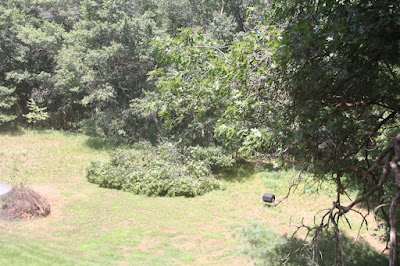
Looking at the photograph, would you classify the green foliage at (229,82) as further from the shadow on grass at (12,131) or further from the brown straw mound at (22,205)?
the shadow on grass at (12,131)

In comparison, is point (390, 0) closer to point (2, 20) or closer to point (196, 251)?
point (196, 251)

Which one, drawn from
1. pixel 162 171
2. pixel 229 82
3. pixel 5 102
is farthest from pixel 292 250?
pixel 5 102

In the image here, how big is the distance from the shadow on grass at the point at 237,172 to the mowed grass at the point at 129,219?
0.04 meters

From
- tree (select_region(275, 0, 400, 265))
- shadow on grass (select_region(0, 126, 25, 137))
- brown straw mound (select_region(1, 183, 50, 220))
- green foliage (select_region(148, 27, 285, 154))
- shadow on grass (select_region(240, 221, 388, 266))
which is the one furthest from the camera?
shadow on grass (select_region(0, 126, 25, 137))

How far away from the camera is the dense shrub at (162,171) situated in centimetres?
1107

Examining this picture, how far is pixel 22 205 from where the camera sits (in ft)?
26.5

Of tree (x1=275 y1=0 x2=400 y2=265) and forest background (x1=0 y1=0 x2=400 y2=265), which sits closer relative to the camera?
tree (x1=275 y1=0 x2=400 y2=265)

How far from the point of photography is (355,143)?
12.2ft

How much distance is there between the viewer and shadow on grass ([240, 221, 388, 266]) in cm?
637

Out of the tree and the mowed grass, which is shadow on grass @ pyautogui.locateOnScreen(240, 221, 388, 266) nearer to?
the mowed grass

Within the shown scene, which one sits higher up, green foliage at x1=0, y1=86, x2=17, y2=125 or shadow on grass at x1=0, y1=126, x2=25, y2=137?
green foliage at x1=0, y1=86, x2=17, y2=125

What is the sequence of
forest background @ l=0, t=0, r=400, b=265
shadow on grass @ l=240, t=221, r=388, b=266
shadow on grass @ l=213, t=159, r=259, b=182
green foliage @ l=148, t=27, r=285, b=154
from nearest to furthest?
forest background @ l=0, t=0, r=400, b=265
green foliage @ l=148, t=27, r=285, b=154
shadow on grass @ l=240, t=221, r=388, b=266
shadow on grass @ l=213, t=159, r=259, b=182

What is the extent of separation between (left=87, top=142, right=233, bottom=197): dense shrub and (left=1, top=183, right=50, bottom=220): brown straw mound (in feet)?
10.2

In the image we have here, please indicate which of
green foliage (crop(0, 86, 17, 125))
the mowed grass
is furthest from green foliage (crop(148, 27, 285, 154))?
green foliage (crop(0, 86, 17, 125))
